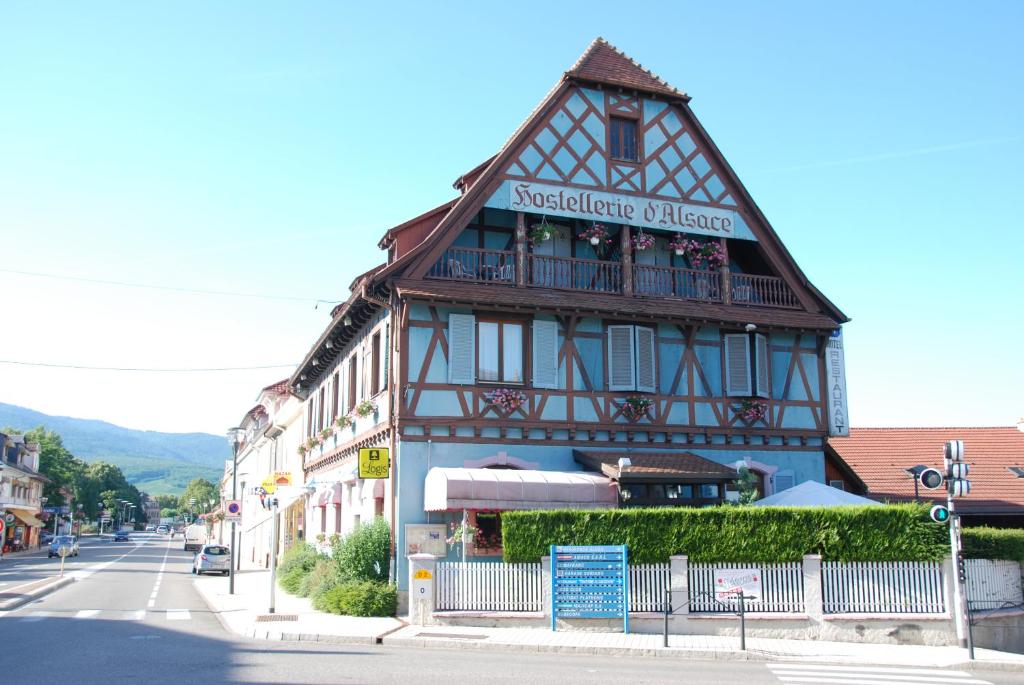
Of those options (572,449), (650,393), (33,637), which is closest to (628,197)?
(650,393)

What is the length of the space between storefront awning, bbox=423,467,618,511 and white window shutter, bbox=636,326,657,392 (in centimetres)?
329

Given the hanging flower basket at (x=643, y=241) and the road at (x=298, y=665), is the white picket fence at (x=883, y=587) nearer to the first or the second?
the road at (x=298, y=665)

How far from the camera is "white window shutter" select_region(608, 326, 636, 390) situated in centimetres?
2348

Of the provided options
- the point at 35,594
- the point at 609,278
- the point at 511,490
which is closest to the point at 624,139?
the point at 609,278

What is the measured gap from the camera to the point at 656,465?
22.1 meters

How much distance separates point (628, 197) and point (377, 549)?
34.9 ft

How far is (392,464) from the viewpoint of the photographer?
2169cm

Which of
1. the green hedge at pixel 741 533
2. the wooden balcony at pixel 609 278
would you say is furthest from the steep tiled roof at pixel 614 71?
the green hedge at pixel 741 533

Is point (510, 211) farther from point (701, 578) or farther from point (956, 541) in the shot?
point (956, 541)

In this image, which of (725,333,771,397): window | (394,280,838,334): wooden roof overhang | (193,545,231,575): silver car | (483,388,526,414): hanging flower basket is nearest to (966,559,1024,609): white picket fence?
(725,333,771,397): window

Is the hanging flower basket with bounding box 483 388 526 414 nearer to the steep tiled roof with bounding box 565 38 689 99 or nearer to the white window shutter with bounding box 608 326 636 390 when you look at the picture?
the white window shutter with bounding box 608 326 636 390

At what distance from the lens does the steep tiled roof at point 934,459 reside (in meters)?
29.4

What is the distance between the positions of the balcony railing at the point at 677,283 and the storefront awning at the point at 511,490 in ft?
18.8

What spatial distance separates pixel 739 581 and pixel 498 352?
7.72m
